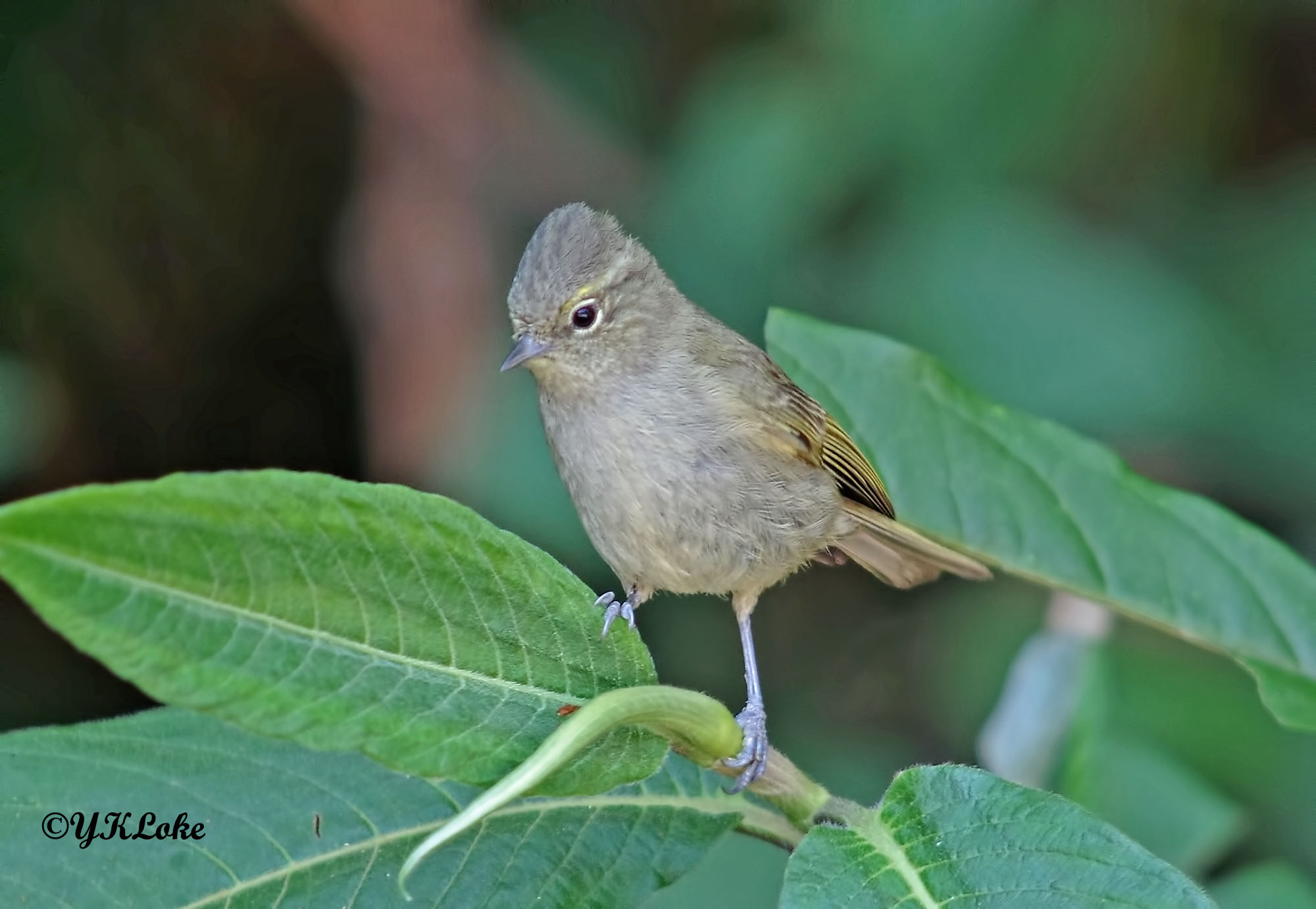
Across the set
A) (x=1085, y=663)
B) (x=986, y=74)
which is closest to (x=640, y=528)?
(x=1085, y=663)

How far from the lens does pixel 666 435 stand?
3055 millimetres

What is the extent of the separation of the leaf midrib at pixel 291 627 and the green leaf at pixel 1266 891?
7.21 feet

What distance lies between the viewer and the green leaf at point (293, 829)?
2.05m

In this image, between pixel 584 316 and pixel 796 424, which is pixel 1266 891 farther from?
pixel 584 316

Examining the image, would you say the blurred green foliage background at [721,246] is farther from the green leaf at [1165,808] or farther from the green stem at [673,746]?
the green stem at [673,746]

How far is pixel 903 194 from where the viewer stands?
4.99 metres

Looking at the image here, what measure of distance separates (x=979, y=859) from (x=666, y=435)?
4.53 feet

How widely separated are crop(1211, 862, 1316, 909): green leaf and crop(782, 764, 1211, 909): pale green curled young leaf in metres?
1.55

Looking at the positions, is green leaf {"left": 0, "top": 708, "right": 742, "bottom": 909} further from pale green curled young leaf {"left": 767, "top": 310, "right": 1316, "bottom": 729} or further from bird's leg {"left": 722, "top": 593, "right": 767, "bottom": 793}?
pale green curled young leaf {"left": 767, "top": 310, "right": 1316, "bottom": 729}

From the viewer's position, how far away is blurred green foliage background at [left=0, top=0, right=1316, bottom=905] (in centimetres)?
463

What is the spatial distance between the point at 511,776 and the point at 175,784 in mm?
1018

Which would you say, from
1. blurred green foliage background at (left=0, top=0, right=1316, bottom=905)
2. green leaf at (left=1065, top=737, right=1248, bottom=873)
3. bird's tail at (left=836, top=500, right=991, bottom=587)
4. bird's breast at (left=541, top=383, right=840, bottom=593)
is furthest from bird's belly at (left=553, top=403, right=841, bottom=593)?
blurred green foliage background at (left=0, top=0, right=1316, bottom=905)

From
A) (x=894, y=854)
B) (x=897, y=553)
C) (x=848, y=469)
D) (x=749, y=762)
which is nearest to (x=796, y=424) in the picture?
(x=848, y=469)

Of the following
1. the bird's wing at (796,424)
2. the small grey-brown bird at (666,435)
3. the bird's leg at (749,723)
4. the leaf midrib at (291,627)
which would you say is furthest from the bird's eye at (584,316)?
the leaf midrib at (291,627)
